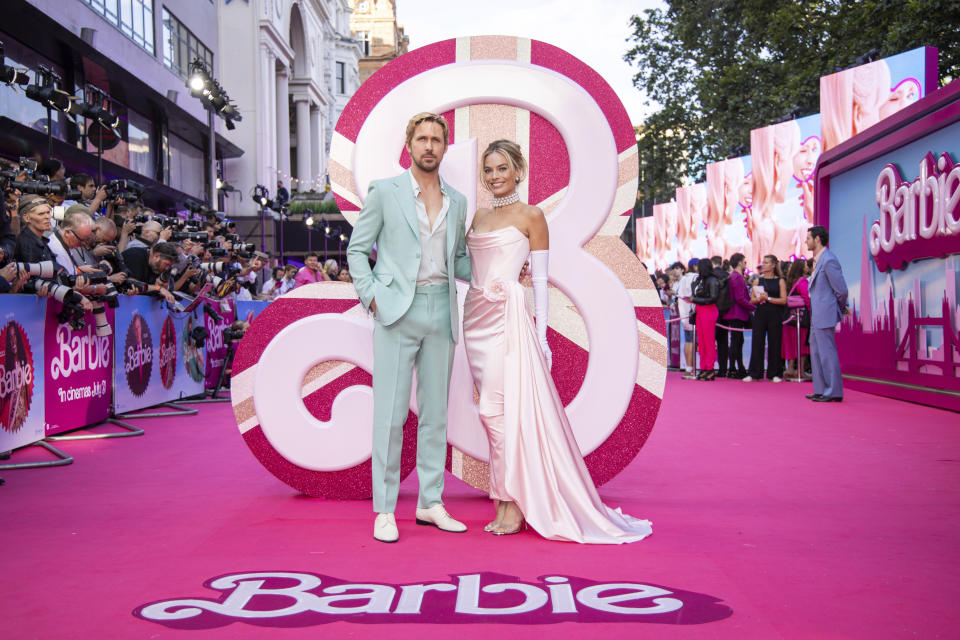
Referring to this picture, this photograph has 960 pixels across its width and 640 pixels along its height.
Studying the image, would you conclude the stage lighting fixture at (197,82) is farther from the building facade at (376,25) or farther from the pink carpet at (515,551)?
the building facade at (376,25)

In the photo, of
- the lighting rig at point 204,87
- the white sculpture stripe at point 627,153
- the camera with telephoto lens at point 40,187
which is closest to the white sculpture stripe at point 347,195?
the white sculpture stripe at point 627,153

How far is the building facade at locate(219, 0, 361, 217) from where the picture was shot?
124 ft

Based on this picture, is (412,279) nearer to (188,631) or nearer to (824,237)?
(188,631)

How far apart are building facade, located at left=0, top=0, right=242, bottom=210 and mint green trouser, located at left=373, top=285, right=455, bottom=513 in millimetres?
8313

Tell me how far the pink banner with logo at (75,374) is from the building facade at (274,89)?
29.5 metres

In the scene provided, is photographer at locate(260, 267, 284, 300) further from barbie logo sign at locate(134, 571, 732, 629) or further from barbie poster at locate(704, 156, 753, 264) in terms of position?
barbie logo sign at locate(134, 571, 732, 629)

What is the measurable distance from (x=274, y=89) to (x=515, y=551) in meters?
40.1

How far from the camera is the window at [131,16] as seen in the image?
20500 mm

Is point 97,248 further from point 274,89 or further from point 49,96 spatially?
point 274,89

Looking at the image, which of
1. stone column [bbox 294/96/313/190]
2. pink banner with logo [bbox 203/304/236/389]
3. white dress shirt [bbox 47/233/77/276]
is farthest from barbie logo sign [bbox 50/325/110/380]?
stone column [bbox 294/96/313/190]

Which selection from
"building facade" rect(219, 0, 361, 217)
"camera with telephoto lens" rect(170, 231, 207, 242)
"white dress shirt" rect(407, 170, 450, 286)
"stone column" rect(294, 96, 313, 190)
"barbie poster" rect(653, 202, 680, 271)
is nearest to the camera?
"white dress shirt" rect(407, 170, 450, 286)

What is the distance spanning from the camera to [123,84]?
21.8 m

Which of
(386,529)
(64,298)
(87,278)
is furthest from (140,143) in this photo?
(386,529)

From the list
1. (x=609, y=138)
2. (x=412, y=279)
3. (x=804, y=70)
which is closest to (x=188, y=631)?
(x=412, y=279)
